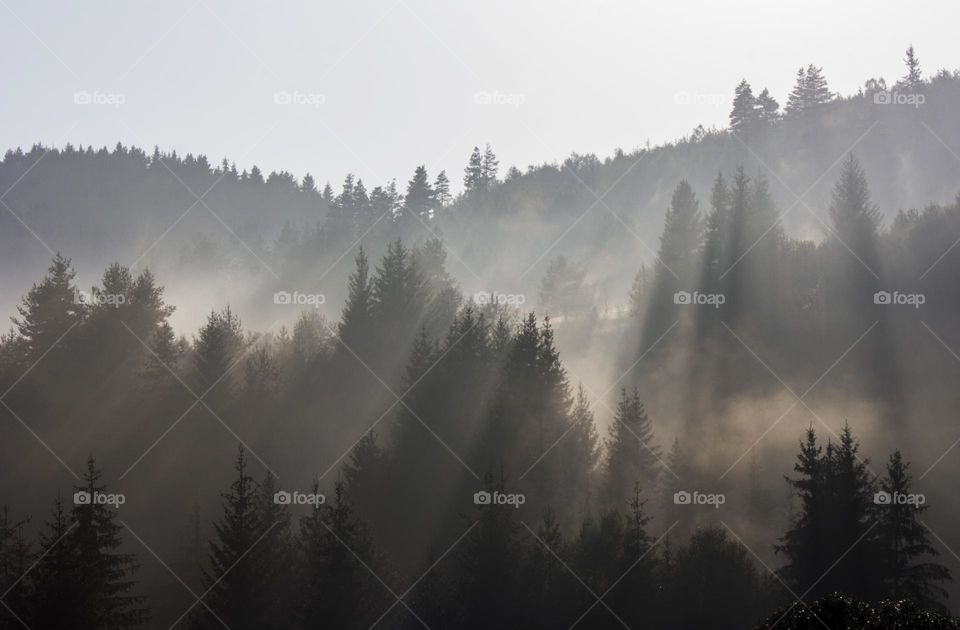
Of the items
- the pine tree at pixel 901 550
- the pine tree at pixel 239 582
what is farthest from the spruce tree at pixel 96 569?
the pine tree at pixel 901 550

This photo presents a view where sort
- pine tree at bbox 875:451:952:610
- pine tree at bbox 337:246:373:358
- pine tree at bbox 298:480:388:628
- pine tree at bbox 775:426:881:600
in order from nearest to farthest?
pine tree at bbox 298:480:388:628
pine tree at bbox 875:451:952:610
pine tree at bbox 775:426:881:600
pine tree at bbox 337:246:373:358

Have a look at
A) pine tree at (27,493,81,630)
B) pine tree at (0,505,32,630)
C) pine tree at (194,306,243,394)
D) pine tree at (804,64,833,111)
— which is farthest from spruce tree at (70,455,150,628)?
pine tree at (804,64,833,111)

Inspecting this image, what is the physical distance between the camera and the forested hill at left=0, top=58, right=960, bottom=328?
11994cm

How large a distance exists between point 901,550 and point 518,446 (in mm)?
21289

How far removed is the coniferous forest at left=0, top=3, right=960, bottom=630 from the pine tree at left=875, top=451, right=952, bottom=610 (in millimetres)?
135

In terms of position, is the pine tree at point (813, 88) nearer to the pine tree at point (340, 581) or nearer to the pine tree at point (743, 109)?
the pine tree at point (743, 109)

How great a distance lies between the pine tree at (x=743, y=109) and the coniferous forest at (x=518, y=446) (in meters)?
21.3

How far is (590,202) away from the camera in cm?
15162

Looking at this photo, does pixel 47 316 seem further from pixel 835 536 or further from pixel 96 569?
pixel 835 536

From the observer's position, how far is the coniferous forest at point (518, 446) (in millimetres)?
38031

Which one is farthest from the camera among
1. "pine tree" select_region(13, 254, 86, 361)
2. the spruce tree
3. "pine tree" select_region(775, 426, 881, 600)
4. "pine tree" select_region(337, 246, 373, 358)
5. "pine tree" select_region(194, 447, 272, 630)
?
"pine tree" select_region(337, 246, 373, 358)

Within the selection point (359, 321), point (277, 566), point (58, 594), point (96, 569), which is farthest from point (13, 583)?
point (359, 321)

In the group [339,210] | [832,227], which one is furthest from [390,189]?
[832,227]

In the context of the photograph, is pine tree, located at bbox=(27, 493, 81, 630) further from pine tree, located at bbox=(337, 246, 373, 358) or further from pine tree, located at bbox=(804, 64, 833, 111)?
pine tree, located at bbox=(804, 64, 833, 111)
